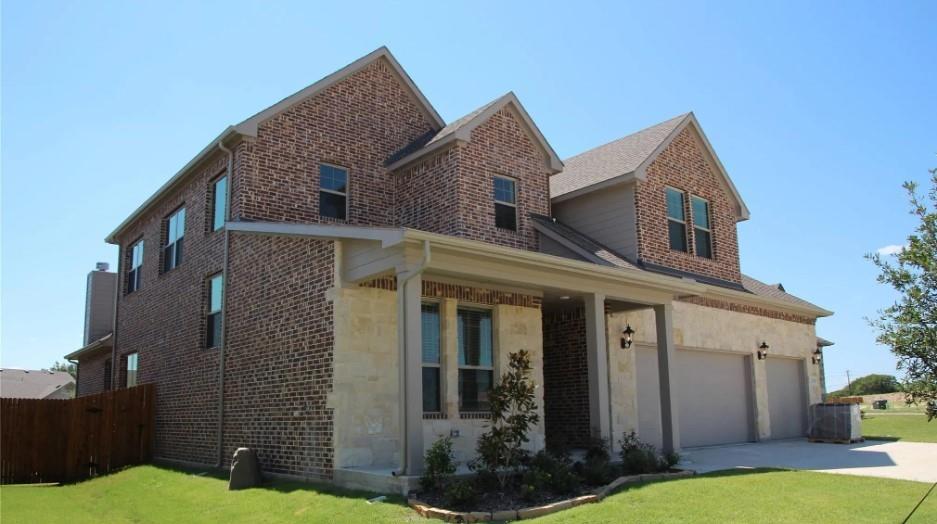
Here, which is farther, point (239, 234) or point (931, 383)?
point (239, 234)

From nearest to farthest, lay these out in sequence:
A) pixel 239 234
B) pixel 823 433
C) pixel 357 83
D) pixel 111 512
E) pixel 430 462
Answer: pixel 430 462 → pixel 111 512 → pixel 239 234 → pixel 357 83 → pixel 823 433

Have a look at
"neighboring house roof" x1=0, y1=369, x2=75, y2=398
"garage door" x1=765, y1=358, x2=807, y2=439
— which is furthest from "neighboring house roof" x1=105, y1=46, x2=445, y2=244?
"neighboring house roof" x1=0, y1=369, x2=75, y2=398

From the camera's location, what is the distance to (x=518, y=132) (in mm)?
16594

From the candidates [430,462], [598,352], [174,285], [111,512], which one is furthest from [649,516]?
[174,285]

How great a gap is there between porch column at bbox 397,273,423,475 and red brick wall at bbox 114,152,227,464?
616 centimetres

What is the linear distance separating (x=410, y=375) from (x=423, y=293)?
270cm

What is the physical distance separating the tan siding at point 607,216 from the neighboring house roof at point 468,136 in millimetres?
1384

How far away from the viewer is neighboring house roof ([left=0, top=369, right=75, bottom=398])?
39.7 m

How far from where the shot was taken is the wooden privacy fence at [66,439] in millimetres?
16422

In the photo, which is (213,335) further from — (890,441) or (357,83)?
(890,441)

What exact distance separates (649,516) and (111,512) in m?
8.28

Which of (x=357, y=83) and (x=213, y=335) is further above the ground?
(x=357, y=83)

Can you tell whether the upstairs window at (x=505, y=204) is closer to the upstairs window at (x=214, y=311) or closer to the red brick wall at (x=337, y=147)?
the red brick wall at (x=337, y=147)

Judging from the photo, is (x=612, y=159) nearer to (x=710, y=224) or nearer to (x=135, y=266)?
(x=710, y=224)
